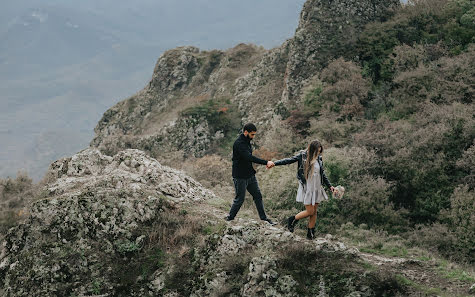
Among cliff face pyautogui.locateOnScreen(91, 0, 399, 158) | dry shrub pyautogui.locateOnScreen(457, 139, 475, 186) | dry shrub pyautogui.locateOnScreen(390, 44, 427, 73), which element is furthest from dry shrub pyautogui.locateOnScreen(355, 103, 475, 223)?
cliff face pyautogui.locateOnScreen(91, 0, 399, 158)

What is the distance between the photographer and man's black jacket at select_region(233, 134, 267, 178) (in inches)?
366

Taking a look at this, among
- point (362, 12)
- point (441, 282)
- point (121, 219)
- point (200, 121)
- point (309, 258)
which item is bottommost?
point (441, 282)

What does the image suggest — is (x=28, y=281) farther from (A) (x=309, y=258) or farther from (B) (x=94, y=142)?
(B) (x=94, y=142)

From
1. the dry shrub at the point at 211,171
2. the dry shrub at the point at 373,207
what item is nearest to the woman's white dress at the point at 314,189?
the dry shrub at the point at 373,207

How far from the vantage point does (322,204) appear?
14.8 metres

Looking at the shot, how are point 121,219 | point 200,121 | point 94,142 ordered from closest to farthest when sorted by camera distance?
point 121,219 → point 200,121 → point 94,142

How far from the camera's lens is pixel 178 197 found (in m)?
11.9

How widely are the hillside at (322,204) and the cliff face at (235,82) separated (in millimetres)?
165

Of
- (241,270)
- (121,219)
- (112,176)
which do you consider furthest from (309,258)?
(112,176)

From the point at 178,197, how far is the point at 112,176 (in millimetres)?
2072

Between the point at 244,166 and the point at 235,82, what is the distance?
30515 mm

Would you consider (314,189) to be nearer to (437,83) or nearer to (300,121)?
(300,121)

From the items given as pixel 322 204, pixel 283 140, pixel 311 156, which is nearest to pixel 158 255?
pixel 311 156

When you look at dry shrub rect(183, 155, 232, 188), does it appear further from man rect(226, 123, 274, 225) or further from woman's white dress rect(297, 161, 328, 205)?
woman's white dress rect(297, 161, 328, 205)
